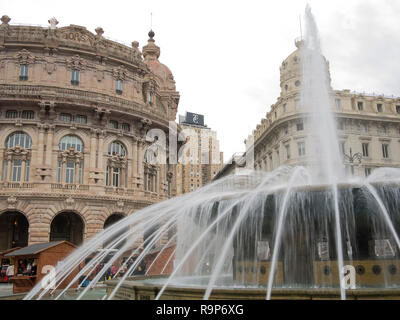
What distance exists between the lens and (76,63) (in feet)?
113

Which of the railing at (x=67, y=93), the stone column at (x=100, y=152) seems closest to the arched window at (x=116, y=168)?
the stone column at (x=100, y=152)

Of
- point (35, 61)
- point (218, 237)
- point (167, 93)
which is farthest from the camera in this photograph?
point (167, 93)

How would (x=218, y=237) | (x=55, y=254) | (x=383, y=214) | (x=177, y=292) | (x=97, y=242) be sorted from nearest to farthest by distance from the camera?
(x=177, y=292), (x=383, y=214), (x=218, y=237), (x=97, y=242), (x=55, y=254)

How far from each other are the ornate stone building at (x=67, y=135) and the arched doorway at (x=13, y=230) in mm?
75

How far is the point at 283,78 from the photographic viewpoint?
48.4m

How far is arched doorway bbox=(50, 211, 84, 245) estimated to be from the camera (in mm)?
33062

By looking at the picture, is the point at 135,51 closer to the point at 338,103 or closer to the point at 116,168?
the point at 116,168

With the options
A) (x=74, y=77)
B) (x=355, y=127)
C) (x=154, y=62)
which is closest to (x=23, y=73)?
(x=74, y=77)

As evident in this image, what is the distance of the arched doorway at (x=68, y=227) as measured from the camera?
3306 cm

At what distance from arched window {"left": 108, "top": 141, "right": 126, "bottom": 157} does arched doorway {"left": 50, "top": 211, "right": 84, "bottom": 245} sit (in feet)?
20.3

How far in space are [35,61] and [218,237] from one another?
95.1 feet

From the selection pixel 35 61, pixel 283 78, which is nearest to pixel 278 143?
pixel 283 78

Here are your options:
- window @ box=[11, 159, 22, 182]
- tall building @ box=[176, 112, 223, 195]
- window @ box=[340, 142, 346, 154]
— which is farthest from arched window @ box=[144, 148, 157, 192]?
tall building @ box=[176, 112, 223, 195]

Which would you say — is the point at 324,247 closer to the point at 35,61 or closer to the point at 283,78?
the point at 35,61
